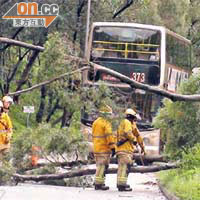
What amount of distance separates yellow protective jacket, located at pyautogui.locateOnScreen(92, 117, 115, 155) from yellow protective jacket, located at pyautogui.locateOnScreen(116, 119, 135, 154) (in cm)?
21

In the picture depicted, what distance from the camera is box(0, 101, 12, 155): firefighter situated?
17156 millimetres

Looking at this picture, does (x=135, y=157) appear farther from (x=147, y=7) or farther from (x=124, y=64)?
(x=147, y=7)

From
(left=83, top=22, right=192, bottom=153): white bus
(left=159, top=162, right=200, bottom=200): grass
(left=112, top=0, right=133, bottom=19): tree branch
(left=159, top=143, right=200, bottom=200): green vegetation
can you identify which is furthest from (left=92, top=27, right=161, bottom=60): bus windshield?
(left=159, top=143, right=200, bottom=200): green vegetation

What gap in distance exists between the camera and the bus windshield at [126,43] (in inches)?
992

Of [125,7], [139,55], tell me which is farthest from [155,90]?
[125,7]

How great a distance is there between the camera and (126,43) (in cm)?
2564

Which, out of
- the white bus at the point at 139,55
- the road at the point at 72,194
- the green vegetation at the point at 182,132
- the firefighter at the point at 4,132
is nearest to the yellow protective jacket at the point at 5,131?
the firefighter at the point at 4,132

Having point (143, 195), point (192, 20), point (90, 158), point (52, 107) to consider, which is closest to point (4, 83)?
point (52, 107)

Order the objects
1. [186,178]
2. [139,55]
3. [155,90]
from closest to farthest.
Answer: [186,178], [155,90], [139,55]

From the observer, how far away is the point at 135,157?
17.9 meters

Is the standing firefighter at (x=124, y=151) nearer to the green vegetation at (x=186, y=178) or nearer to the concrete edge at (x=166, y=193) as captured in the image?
the concrete edge at (x=166, y=193)

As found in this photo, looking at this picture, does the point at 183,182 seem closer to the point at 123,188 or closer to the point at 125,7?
the point at 123,188

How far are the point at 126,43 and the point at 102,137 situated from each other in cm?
1059

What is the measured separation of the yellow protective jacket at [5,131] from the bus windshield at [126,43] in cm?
802
